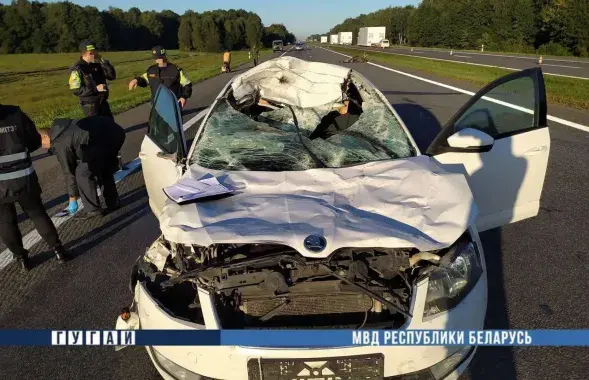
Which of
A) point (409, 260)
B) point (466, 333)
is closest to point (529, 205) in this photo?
point (409, 260)

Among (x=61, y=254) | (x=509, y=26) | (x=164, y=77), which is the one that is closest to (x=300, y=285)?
(x=61, y=254)

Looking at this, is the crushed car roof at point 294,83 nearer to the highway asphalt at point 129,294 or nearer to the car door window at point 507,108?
the car door window at point 507,108

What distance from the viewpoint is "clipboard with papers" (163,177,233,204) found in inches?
107

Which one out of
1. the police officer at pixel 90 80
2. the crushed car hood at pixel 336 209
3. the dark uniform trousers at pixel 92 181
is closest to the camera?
the crushed car hood at pixel 336 209

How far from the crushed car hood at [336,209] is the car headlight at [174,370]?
0.58 metres

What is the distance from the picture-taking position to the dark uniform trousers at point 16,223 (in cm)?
396

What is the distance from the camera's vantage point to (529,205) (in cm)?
382

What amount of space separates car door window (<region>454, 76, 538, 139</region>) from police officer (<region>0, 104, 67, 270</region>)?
3489 mm

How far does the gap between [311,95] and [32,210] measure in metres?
2.71

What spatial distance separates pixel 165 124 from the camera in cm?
387

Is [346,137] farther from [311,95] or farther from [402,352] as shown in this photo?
[402,352]

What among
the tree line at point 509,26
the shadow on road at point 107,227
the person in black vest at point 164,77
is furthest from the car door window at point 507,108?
the tree line at point 509,26

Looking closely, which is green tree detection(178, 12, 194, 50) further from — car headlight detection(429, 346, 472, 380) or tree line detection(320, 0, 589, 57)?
car headlight detection(429, 346, 472, 380)

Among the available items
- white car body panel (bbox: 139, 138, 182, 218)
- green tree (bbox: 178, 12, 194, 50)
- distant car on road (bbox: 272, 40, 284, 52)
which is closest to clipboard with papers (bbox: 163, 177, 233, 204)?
white car body panel (bbox: 139, 138, 182, 218)
